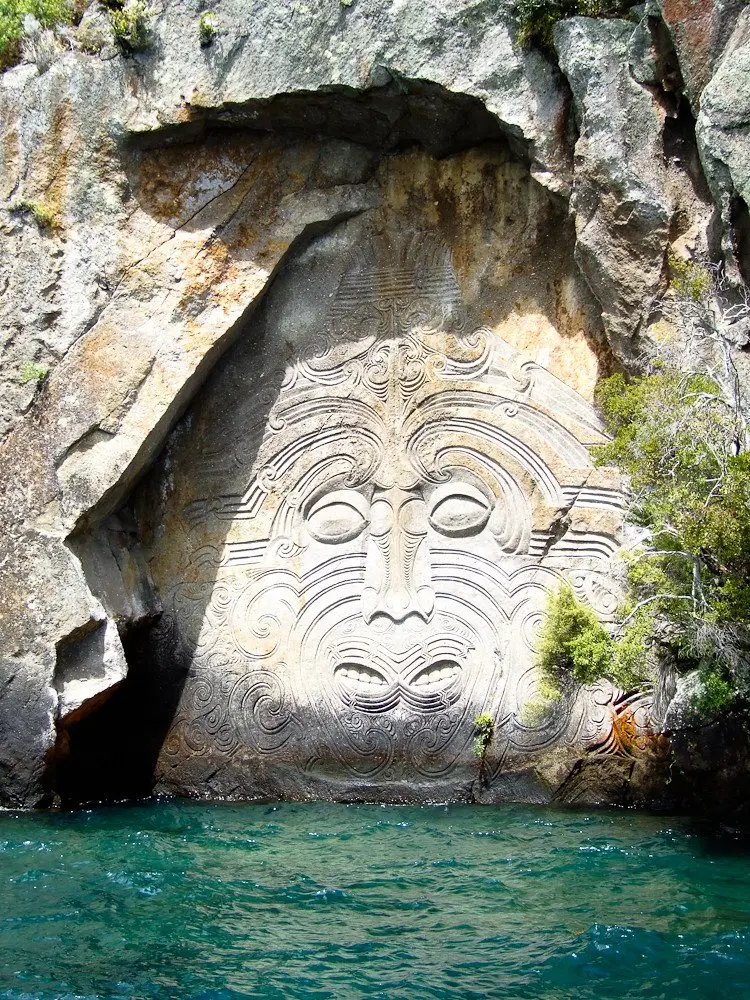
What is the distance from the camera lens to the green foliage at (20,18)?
9.19 m

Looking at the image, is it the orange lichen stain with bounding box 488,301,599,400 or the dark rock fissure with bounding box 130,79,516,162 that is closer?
the dark rock fissure with bounding box 130,79,516,162

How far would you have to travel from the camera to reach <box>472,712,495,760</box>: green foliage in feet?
28.0

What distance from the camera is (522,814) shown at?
814cm

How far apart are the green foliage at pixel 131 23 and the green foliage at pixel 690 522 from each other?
462 centimetres

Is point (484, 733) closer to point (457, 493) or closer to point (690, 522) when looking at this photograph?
point (457, 493)

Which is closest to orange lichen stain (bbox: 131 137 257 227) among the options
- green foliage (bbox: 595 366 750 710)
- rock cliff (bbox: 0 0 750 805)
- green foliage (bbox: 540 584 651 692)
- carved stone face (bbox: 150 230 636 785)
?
rock cliff (bbox: 0 0 750 805)

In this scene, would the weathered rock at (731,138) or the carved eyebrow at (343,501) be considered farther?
the carved eyebrow at (343,501)

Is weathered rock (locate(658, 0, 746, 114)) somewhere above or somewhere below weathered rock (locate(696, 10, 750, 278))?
above

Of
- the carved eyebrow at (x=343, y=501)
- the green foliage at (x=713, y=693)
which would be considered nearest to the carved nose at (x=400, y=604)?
the carved eyebrow at (x=343, y=501)

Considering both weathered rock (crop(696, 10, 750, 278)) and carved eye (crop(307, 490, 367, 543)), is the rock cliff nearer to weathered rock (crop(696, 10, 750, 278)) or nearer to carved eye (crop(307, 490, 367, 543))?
carved eye (crop(307, 490, 367, 543))

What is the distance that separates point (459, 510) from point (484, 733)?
1677 mm

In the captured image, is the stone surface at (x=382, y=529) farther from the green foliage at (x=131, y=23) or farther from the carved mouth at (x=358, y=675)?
the green foliage at (x=131, y=23)

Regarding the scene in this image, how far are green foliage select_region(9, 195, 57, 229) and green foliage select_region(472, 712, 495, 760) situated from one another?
4.97 m

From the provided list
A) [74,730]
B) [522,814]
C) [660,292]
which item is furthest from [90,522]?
[660,292]
